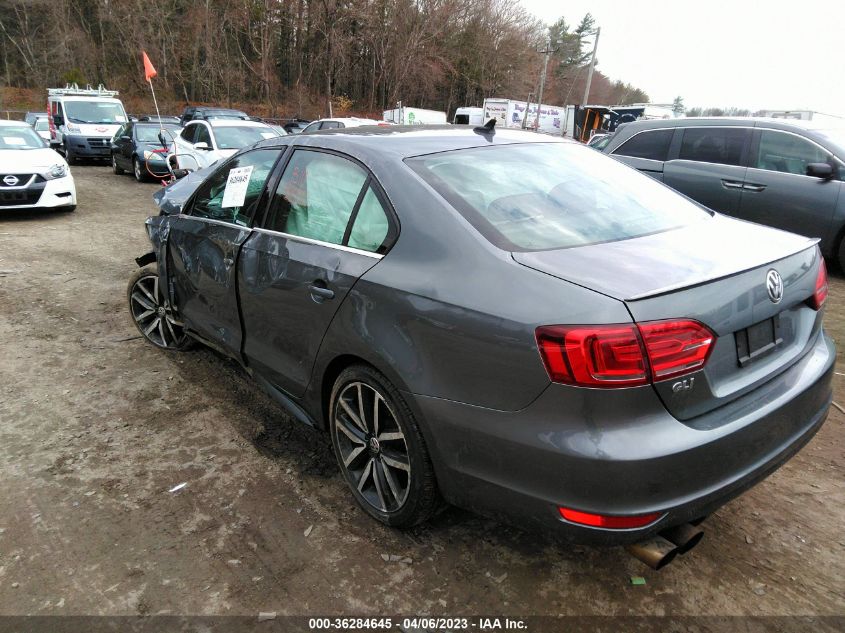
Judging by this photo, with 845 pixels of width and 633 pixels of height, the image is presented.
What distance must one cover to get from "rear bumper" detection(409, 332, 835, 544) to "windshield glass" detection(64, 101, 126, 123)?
795 inches

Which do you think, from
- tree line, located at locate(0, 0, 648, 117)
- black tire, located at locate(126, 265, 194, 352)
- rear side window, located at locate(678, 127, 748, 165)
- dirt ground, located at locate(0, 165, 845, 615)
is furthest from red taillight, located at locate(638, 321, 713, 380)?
tree line, located at locate(0, 0, 648, 117)

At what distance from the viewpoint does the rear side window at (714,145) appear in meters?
7.06

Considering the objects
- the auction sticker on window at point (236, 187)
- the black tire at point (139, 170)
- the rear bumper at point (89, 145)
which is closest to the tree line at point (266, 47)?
the rear bumper at point (89, 145)

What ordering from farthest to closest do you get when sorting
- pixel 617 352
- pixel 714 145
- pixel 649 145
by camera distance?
pixel 649 145 < pixel 714 145 < pixel 617 352

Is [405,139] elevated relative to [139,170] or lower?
elevated

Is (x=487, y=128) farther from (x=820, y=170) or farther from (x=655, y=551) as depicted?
(x=820, y=170)

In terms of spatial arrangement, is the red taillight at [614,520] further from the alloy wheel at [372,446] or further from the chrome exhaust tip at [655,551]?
the alloy wheel at [372,446]

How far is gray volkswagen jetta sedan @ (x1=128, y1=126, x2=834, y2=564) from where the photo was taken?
177 centimetres

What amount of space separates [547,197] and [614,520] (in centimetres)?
137

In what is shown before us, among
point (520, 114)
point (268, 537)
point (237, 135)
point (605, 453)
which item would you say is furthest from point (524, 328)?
point (520, 114)

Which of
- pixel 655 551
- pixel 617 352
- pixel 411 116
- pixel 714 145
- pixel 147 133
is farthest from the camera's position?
pixel 411 116

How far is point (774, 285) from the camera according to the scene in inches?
81.4

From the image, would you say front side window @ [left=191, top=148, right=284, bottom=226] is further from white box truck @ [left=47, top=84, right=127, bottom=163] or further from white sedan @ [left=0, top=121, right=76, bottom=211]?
white box truck @ [left=47, top=84, right=127, bottom=163]

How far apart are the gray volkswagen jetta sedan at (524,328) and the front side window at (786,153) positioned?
490 centimetres
